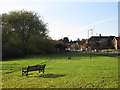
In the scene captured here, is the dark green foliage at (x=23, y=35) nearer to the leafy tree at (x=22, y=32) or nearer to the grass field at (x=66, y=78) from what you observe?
the leafy tree at (x=22, y=32)

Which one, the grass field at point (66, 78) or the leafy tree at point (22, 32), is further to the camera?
the leafy tree at point (22, 32)

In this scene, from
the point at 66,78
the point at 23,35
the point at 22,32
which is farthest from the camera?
the point at 23,35

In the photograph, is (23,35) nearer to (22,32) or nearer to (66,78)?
(22,32)

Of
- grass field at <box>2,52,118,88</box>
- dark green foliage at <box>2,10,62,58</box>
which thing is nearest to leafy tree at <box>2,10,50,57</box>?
dark green foliage at <box>2,10,62,58</box>

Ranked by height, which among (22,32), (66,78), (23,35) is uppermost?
(22,32)

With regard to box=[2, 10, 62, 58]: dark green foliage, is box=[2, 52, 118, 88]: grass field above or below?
below

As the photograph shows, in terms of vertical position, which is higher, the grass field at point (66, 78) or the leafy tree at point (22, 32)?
the leafy tree at point (22, 32)

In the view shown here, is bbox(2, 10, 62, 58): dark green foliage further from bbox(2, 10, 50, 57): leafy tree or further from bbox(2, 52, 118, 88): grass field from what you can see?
bbox(2, 52, 118, 88): grass field

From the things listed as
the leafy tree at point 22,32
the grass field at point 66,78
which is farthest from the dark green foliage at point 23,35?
the grass field at point 66,78

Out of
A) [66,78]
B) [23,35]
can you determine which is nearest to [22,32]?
[23,35]

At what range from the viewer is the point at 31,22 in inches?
2223

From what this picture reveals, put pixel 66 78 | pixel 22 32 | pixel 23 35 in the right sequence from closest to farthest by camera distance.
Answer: pixel 66 78 → pixel 22 32 → pixel 23 35

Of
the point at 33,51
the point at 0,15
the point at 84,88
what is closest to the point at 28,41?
the point at 33,51

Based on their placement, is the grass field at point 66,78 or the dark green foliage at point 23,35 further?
the dark green foliage at point 23,35
